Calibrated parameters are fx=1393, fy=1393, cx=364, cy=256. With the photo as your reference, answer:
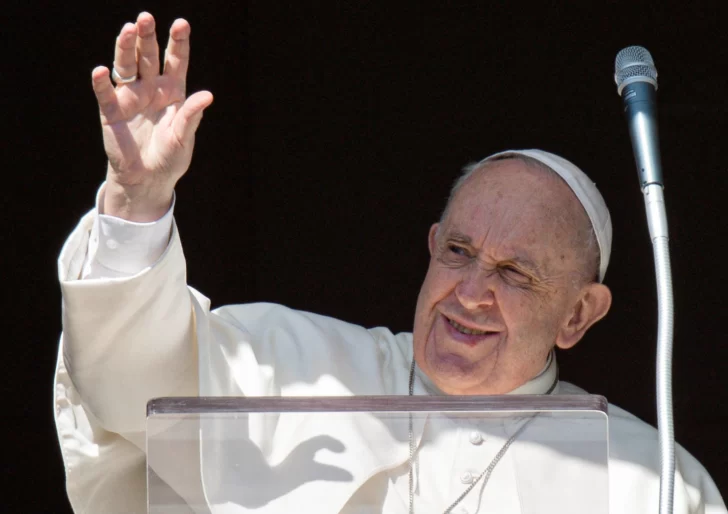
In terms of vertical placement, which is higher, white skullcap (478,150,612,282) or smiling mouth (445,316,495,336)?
white skullcap (478,150,612,282)

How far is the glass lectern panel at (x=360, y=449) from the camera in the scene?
2.01 meters

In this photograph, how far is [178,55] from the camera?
275cm

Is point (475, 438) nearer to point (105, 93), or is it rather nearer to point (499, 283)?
point (105, 93)

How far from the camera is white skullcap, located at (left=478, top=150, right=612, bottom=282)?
3.55 meters

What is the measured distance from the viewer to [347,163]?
4484 millimetres

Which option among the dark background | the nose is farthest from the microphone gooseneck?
the dark background

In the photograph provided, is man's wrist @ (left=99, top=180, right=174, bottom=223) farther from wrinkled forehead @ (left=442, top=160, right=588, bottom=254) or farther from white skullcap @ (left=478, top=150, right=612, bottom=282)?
white skullcap @ (left=478, top=150, right=612, bottom=282)

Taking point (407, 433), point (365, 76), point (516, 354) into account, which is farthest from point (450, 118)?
point (407, 433)

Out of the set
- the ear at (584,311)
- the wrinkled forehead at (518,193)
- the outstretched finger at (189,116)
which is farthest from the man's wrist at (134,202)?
the ear at (584,311)

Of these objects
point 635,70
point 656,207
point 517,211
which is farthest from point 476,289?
point 656,207

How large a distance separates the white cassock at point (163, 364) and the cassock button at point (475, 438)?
0.16m

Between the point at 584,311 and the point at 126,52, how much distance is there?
4.93ft

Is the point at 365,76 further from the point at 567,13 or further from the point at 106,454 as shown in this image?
the point at 106,454

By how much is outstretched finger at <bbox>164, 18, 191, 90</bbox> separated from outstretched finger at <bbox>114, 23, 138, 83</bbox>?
0.26ft
